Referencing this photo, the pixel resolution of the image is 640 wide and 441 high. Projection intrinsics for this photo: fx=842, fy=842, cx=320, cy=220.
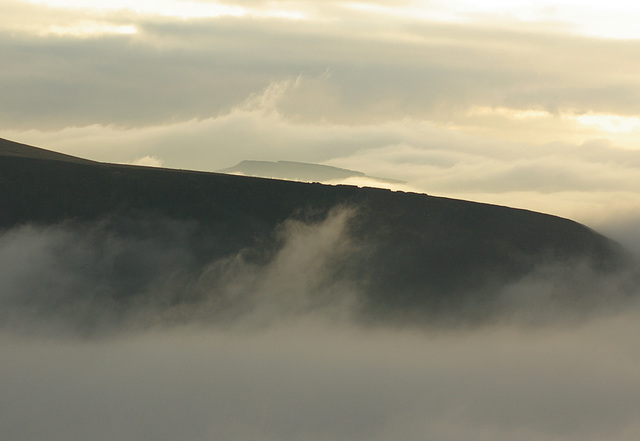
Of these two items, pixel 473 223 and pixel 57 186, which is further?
pixel 473 223

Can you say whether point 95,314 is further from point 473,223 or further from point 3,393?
point 473,223

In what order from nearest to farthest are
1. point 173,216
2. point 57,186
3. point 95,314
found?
point 57,186, point 173,216, point 95,314

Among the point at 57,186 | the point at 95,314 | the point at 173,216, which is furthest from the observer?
the point at 95,314

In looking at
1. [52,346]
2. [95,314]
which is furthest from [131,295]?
[52,346]

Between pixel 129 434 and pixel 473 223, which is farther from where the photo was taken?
pixel 473 223

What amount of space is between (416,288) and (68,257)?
3140 inches

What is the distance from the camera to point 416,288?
198m

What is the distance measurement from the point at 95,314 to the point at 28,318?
14.7 m

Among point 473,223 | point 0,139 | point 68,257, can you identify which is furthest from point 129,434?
point 473,223

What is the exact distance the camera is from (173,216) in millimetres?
182125

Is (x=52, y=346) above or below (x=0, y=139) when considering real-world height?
below

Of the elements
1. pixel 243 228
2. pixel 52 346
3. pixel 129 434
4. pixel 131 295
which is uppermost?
pixel 243 228

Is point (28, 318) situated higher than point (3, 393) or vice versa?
point (28, 318)

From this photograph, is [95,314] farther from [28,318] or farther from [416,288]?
[416,288]
